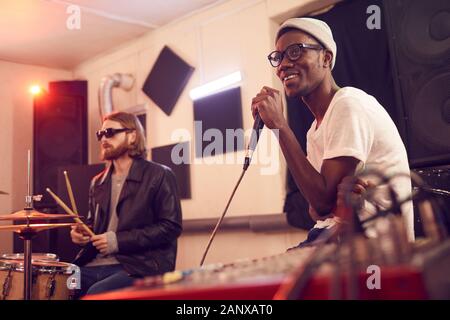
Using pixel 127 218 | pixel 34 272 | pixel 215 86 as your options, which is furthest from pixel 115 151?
pixel 215 86

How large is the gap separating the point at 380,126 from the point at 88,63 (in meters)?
5.52

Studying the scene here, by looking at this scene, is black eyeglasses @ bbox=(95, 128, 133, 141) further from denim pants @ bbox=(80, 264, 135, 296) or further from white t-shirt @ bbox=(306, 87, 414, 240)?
white t-shirt @ bbox=(306, 87, 414, 240)

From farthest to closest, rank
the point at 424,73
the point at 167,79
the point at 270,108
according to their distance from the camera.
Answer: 1. the point at 167,79
2. the point at 424,73
3. the point at 270,108

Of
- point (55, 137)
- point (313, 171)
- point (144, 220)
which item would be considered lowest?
point (144, 220)

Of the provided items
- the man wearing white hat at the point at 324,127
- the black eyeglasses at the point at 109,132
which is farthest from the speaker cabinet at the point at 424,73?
the black eyeglasses at the point at 109,132

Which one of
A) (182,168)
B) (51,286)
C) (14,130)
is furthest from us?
(14,130)

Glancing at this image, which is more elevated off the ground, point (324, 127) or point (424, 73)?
point (424, 73)

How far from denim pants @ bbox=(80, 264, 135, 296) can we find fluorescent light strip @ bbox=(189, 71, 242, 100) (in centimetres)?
228

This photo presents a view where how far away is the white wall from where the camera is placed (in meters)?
5.95

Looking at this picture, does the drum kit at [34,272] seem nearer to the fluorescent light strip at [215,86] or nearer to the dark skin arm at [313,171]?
the dark skin arm at [313,171]

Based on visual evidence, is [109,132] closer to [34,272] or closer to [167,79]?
[34,272]

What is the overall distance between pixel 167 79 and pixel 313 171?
13.3 feet

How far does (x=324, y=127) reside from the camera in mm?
1704

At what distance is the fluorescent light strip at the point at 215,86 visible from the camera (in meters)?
4.70
